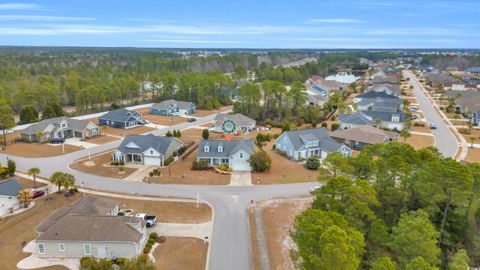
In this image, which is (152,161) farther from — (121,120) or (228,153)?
(121,120)

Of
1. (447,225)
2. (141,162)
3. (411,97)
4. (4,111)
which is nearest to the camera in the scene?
(447,225)

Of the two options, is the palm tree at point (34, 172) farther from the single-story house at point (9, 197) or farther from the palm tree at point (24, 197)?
the palm tree at point (24, 197)

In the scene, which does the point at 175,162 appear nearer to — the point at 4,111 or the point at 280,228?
the point at 280,228

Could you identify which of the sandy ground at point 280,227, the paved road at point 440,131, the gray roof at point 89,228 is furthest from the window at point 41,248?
the paved road at point 440,131

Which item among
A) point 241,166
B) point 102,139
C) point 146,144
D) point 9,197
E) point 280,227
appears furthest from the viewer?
point 102,139

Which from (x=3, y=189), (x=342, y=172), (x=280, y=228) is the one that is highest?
(x=342, y=172)

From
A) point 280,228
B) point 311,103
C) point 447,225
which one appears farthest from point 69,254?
point 311,103

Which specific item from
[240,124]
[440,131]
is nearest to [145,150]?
→ [240,124]

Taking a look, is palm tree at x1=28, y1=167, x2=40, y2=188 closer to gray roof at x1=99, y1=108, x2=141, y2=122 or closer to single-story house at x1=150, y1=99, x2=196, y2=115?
gray roof at x1=99, y1=108, x2=141, y2=122
